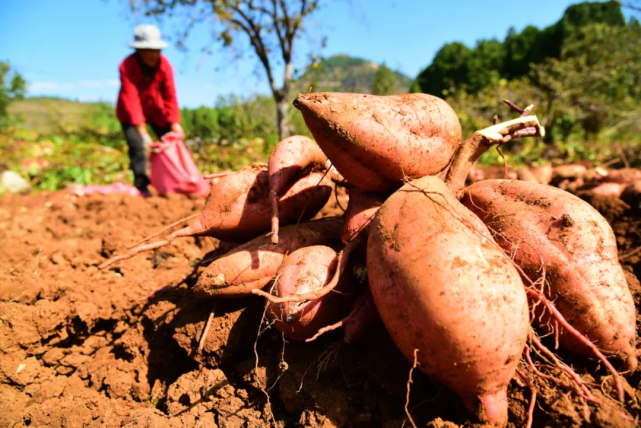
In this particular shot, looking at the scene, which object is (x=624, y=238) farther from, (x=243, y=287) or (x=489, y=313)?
(x=243, y=287)

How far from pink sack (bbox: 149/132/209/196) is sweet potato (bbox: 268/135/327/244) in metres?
3.01

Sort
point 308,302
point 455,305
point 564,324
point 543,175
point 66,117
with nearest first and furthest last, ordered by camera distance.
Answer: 1. point 455,305
2. point 564,324
3. point 308,302
4. point 543,175
5. point 66,117

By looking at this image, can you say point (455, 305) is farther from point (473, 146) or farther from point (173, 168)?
point (173, 168)

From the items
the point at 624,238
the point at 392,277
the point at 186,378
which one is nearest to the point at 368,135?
the point at 392,277

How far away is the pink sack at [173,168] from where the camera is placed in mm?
4656

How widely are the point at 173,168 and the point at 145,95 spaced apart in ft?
3.73

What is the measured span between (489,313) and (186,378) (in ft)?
5.45

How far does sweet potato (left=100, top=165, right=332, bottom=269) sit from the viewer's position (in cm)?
227

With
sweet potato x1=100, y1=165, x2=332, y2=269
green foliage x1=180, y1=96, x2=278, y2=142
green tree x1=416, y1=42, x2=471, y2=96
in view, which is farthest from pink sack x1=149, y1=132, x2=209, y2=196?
green tree x1=416, y1=42, x2=471, y2=96

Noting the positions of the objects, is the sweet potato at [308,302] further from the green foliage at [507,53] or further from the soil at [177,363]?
the green foliage at [507,53]

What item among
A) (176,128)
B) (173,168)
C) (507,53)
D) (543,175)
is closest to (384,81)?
(507,53)

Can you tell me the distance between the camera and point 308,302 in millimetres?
1705

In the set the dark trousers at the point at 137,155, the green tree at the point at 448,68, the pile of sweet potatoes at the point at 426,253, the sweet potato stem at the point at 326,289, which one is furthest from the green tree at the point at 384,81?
the sweet potato stem at the point at 326,289

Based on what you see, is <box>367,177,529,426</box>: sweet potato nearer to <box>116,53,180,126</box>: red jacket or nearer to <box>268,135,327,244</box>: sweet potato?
<box>268,135,327,244</box>: sweet potato
